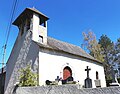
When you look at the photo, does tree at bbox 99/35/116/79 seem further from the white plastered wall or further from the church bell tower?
the church bell tower

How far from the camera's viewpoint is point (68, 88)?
620 cm

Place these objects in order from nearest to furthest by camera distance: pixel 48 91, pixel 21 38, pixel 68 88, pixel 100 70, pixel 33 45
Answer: pixel 68 88 → pixel 48 91 → pixel 33 45 → pixel 21 38 → pixel 100 70

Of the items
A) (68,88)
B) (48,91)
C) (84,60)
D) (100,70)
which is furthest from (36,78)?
(100,70)

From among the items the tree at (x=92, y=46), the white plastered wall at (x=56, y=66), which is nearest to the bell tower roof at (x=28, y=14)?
→ the white plastered wall at (x=56, y=66)

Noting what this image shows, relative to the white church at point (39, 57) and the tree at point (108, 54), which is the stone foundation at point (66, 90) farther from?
the tree at point (108, 54)

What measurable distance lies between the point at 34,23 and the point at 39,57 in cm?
405

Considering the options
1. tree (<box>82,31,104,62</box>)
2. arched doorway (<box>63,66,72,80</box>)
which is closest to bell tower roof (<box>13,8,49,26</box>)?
arched doorway (<box>63,66,72,80</box>)

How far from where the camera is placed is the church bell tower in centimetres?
1363

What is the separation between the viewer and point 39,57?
38.5 feet

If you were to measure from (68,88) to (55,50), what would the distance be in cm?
719

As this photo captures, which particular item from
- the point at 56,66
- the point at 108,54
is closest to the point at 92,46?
the point at 108,54

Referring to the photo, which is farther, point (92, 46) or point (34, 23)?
point (92, 46)

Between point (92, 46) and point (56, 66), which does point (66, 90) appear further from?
point (92, 46)

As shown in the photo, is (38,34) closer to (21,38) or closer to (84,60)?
(21,38)
